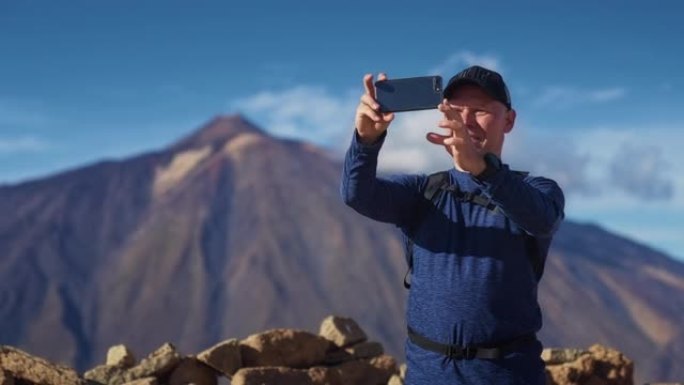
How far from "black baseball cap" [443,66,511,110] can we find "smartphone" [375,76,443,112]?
0.27 meters

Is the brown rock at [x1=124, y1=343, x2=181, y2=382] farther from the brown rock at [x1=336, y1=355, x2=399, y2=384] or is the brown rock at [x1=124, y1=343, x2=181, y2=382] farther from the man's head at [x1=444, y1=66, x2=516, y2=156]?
the man's head at [x1=444, y1=66, x2=516, y2=156]

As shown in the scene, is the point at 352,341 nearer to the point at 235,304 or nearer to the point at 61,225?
the point at 235,304

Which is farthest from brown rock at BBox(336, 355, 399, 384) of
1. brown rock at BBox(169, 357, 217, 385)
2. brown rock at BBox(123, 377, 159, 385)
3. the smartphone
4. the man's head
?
the smartphone

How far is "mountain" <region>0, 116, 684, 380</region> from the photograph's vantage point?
135875mm

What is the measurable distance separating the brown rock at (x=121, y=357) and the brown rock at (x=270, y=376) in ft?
3.69

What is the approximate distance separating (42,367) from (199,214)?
159m

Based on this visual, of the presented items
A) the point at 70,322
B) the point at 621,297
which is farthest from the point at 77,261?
the point at 621,297

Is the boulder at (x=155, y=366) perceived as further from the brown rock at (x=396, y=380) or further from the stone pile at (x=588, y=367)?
the stone pile at (x=588, y=367)

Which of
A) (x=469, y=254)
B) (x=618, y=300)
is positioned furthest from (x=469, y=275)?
(x=618, y=300)

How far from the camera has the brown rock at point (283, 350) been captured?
25.3 ft

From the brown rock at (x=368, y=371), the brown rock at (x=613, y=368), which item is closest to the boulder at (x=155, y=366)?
the brown rock at (x=368, y=371)

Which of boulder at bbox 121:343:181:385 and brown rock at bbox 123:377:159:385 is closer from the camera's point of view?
brown rock at bbox 123:377:159:385

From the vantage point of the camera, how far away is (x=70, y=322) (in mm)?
136875

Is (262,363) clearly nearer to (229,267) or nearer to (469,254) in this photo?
(469,254)
